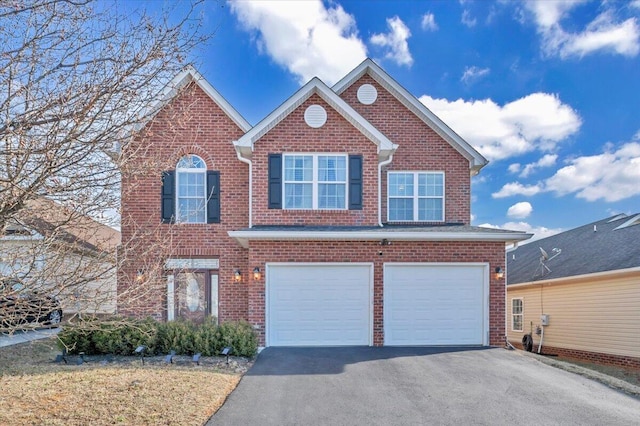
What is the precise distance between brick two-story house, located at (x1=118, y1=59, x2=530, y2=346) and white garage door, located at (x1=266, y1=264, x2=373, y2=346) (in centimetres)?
3

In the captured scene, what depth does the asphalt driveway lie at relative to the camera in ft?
18.0

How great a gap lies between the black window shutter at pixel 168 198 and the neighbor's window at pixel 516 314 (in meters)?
15.1

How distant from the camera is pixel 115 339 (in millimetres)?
8617

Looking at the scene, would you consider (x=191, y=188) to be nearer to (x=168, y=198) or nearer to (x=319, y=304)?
(x=168, y=198)

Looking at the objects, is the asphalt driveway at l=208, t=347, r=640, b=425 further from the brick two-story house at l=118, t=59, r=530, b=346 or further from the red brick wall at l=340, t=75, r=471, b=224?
the red brick wall at l=340, t=75, r=471, b=224

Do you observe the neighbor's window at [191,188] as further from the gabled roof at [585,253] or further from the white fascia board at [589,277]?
the gabled roof at [585,253]

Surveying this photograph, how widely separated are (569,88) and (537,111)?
2.32 m

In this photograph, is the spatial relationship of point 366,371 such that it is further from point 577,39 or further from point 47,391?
point 577,39

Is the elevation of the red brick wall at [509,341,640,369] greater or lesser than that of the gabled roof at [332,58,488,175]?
lesser

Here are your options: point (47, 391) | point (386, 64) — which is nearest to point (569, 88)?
point (386, 64)

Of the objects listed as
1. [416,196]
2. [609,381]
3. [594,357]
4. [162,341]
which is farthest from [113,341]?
[594,357]

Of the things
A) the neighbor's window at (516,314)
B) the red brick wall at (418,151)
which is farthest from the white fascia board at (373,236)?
the neighbor's window at (516,314)

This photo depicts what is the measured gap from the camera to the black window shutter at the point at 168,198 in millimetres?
11500

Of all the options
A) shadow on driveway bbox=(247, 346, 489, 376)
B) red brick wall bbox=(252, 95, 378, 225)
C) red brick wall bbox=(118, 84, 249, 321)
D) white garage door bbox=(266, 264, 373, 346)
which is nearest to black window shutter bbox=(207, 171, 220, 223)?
red brick wall bbox=(118, 84, 249, 321)
